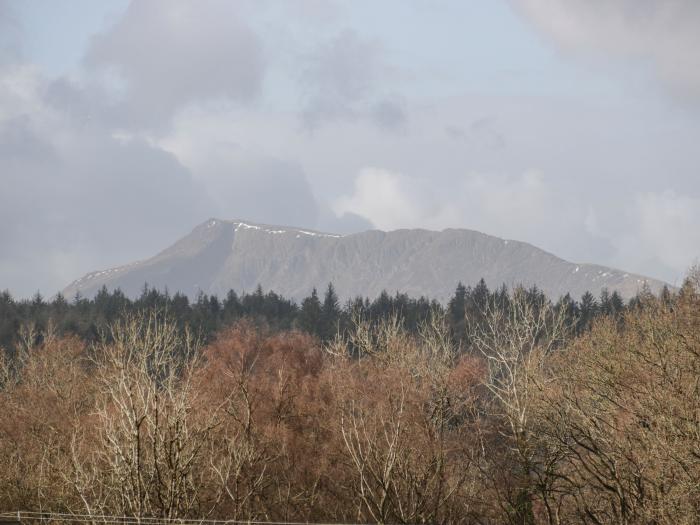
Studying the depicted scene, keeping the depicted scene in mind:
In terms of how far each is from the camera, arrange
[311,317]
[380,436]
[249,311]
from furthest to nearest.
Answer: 1. [249,311]
2. [311,317]
3. [380,436]

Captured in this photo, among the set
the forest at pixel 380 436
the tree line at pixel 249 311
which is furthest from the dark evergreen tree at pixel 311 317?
the forest at pixel 380 436

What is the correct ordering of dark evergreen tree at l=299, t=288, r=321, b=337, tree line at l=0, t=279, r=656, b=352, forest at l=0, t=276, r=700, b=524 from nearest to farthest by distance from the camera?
forest at l=0, t=276, r=700, b=524, tree line at l=0, t=279, r=656, b=352, dark evergreen tree at l=299, t=288, r=321, b=337

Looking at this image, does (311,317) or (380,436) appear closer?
(380,436)

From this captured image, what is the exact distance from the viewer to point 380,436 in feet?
143

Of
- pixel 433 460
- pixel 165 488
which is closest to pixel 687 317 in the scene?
pixel 433 460

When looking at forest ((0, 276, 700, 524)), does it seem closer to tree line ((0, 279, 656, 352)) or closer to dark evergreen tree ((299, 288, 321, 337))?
tree line ((0, 279, 656, 352))

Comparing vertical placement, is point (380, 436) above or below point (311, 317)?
below

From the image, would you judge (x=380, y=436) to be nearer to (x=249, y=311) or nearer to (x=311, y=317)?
(x=311, y=317)

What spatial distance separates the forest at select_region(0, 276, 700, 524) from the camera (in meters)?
25.4

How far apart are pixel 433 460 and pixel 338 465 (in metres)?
12.3

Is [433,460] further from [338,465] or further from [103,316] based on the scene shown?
[103,316]

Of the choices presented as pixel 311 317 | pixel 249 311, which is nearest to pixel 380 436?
pixel 311 317

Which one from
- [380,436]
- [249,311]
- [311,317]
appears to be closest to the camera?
[380,436]

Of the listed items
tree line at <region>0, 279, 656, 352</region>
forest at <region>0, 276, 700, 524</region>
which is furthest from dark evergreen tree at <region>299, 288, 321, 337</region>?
forest at <region>0, 276, 700, 524</region>
